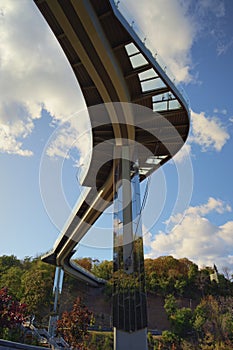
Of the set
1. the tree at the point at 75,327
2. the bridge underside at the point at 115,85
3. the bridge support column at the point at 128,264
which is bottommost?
the tree at the point at 75,327

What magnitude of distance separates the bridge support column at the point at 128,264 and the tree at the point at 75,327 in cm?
873

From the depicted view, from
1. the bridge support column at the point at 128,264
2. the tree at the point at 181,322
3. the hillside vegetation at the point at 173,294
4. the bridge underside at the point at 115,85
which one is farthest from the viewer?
the tree at the point at 181,322

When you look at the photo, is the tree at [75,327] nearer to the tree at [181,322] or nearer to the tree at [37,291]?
the tree at [181,322]

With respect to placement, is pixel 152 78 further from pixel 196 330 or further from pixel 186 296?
pixel 186 296

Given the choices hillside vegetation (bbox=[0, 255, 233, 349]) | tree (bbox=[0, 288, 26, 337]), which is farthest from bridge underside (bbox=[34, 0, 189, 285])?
hillside vegetation (bbox=[0, 255, 233, 349])

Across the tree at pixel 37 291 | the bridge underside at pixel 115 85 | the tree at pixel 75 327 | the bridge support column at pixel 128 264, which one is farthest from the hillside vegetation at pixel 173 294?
the bridge underside at pixel 115 85

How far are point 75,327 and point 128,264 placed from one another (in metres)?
9.40

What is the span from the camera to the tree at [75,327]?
637 inches

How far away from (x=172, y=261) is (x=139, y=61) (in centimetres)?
3355

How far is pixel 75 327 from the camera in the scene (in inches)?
645

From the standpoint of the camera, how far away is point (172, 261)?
38.4 meters

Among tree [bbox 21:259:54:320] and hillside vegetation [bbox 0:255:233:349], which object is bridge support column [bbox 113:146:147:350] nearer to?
hillside vegetation [bbox 0:255:233:349]

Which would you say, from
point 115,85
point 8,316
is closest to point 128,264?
point 115,85

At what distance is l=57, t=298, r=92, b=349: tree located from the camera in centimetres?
1619
